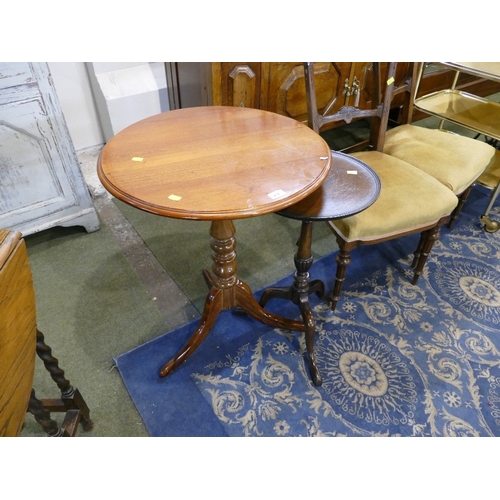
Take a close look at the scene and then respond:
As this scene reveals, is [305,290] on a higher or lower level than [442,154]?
lower

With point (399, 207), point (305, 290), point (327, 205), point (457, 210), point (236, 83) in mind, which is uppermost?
point (236, 83)

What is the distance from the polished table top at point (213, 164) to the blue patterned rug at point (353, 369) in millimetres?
771

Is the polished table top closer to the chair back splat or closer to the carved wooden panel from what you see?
the chair back splat

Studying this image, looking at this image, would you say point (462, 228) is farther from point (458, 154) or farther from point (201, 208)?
point (201, 208)

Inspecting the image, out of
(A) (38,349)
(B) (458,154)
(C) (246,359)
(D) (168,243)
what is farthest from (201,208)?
(B) (458,154)

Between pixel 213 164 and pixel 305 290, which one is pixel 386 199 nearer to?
pixel 305 290

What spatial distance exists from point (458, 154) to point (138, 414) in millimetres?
1674

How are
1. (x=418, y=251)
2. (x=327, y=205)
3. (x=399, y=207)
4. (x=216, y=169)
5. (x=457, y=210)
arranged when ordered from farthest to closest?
(x=457, y=210)
(x=418, y=251)
(x=399, y=207)
(x=327, y=205)
(x=216, y=169)

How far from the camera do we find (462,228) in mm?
2186

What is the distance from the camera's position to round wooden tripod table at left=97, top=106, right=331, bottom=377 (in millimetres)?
944

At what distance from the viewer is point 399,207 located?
1437mm

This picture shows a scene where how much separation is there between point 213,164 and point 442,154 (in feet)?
3.82

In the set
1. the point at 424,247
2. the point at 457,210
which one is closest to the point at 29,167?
the point at 424,247

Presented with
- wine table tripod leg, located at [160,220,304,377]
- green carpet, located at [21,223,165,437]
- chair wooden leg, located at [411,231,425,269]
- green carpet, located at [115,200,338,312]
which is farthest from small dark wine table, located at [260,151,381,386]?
green carpet, located at [21,223,165,437]
